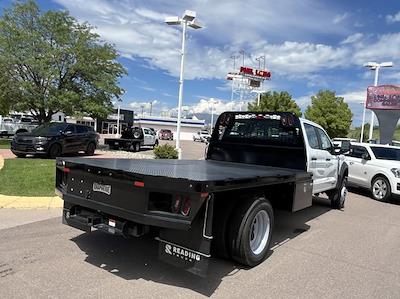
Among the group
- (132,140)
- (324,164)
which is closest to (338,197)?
(324,164)

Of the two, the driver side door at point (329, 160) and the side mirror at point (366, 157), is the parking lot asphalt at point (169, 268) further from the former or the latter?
the side mirror at point (366, 157)

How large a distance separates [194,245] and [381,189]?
966 cm

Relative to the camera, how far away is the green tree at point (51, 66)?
74.2 feet

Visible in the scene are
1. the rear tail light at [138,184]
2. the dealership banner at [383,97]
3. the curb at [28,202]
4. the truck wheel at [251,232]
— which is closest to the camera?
the rear tail light at [138,184]

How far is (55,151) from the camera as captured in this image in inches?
696

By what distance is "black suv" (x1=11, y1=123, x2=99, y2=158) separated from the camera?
16859 mm

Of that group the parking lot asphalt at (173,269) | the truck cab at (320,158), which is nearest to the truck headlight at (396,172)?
the truck cab at (320,158)

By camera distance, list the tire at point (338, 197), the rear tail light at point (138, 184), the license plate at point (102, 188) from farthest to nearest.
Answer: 1. the tire at point (338, 197)
2. the license plate at point (102, 188)
3. the rear tail light at point (138, 184)

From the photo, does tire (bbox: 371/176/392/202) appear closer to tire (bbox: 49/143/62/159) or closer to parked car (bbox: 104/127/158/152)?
tire (bbox: 49/143/62/159)

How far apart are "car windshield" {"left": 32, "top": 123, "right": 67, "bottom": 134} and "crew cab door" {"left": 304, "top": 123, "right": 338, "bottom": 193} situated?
1296cm

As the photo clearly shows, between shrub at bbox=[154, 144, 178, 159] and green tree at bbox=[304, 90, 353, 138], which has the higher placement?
green tree at bbox=[304, 90, 353, 138]

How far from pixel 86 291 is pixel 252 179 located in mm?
2239

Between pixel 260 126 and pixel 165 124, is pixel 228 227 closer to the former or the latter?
pixel 260 126

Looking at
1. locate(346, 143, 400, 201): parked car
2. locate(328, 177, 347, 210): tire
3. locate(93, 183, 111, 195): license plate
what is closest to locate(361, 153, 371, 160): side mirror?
locate(346, 143, 400, 201): parked car
